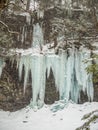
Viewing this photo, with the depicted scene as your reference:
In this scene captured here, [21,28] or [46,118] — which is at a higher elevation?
[21,28]

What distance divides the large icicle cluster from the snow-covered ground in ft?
1.45

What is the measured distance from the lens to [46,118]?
35.4ft

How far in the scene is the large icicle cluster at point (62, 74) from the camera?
11.6m

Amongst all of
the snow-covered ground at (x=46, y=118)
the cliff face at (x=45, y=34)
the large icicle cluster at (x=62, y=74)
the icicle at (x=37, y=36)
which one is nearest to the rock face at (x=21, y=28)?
the cliff face at (x=45, y=34)

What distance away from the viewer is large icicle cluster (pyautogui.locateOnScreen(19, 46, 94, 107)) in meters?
11.6

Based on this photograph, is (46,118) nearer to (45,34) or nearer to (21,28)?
(45,34)

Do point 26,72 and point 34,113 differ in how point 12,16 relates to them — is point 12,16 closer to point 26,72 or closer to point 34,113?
Result: point 26,72

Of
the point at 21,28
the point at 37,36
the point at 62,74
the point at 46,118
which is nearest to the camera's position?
the point at 46,118

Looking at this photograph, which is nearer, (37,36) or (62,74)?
(62,74)

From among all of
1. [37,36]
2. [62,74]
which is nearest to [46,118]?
[62,74]

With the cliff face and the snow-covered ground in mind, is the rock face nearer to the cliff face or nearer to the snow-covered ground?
the cliff face

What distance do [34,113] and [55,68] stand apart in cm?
228

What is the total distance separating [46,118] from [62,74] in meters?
2.14

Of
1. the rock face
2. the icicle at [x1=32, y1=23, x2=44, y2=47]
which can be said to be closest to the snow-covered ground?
the icicle at [x1=32, y1=23, x2=44, y2=47]
